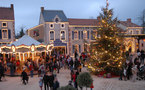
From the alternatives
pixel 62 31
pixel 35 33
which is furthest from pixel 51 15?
pixel 35 33

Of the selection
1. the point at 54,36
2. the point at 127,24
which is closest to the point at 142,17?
the point at 127,24

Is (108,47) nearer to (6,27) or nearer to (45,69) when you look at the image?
(45,69)

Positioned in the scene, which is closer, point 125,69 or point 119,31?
point 125,69

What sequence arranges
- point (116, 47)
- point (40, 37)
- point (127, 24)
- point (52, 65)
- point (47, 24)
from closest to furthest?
point (116, 47), point (52, 65), point (47, 24), point (40, 37), point (127, 24)

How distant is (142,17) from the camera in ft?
128

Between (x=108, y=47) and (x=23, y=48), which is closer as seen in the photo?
(x=108, y=47)

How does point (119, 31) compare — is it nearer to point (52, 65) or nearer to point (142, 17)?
point (52, 65)

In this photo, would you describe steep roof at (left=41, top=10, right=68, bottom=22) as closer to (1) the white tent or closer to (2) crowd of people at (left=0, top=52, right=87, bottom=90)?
(1) the white tent

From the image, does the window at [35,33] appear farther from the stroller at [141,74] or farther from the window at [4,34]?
the stroller at [141,74]

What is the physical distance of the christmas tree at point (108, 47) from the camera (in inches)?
481

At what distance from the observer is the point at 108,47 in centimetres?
1254

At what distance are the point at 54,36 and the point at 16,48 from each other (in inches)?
480

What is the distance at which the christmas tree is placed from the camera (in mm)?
12219

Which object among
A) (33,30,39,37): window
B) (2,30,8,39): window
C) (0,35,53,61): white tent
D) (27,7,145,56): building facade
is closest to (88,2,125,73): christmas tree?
(0,35,53,61): white tent
